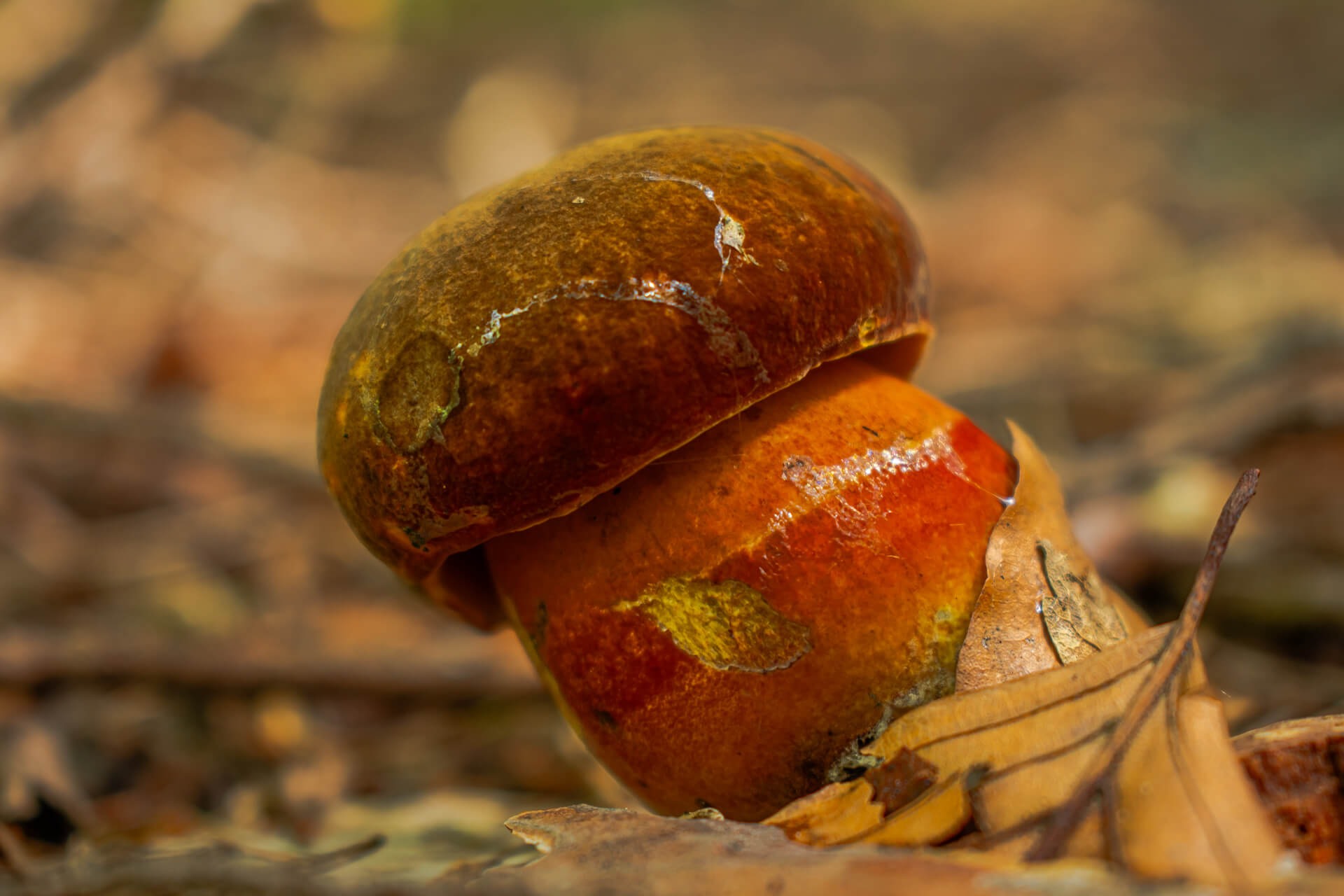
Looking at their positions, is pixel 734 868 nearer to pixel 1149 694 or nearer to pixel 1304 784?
pixel 1149 694

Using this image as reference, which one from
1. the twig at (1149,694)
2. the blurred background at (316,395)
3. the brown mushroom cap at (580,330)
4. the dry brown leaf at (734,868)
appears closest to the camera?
the dry brown leaf at (734,868)

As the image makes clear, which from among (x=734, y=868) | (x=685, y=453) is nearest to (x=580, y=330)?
(x=685, y=453)

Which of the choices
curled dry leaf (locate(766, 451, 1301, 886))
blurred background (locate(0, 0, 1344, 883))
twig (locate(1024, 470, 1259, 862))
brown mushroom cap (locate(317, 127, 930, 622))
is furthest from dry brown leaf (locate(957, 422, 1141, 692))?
blurred background (locate(0, 0, 1344, 883))

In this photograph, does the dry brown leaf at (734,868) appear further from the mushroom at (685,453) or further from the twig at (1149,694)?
the mushroom at (685,453)

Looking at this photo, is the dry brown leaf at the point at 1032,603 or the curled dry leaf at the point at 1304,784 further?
the dry brown leaf at the point at 1032,603

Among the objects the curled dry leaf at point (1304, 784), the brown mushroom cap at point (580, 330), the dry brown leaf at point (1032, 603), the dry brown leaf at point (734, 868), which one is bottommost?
the curled dry leaf at point (1304, 784)

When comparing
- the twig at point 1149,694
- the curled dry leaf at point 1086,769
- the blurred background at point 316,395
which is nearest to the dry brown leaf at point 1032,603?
the curled dry leaf at point 1086,769
